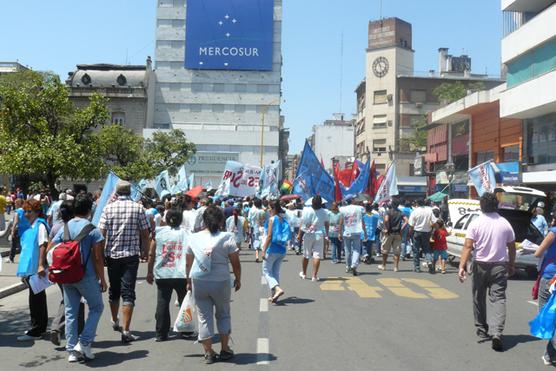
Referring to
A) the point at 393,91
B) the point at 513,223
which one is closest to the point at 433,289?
the point at 513,223

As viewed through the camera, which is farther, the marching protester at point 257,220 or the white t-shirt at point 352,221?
the marching protester at point 257,220

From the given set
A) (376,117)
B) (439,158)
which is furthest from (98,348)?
(376,117)

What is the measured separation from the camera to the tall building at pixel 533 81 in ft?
84.4

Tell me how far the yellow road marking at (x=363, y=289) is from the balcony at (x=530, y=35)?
17661 millimetres

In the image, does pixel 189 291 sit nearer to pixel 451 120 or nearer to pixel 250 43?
pixel 451 120

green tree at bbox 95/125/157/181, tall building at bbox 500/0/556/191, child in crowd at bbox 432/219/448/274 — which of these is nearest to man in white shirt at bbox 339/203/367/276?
child in crowd at bbox 432/219/448/274

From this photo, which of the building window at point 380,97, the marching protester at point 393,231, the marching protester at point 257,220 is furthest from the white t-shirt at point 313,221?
the building window at point 380,97

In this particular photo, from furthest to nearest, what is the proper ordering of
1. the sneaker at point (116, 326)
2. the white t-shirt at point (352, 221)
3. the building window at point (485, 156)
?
the building window at point (485, 156), the white t-shirt at point (352, 221), the sneaker at point (116, 326)

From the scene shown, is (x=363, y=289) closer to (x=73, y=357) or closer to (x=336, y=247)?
(x=336, y=247)

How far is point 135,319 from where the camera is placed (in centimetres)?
877

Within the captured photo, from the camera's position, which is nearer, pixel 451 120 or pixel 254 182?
pixel 254 182

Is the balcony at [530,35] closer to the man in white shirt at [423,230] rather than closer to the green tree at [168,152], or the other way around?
the man in white shirt at [423,230]

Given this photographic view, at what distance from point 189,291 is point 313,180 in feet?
36.7

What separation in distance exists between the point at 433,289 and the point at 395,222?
3.46 meters
